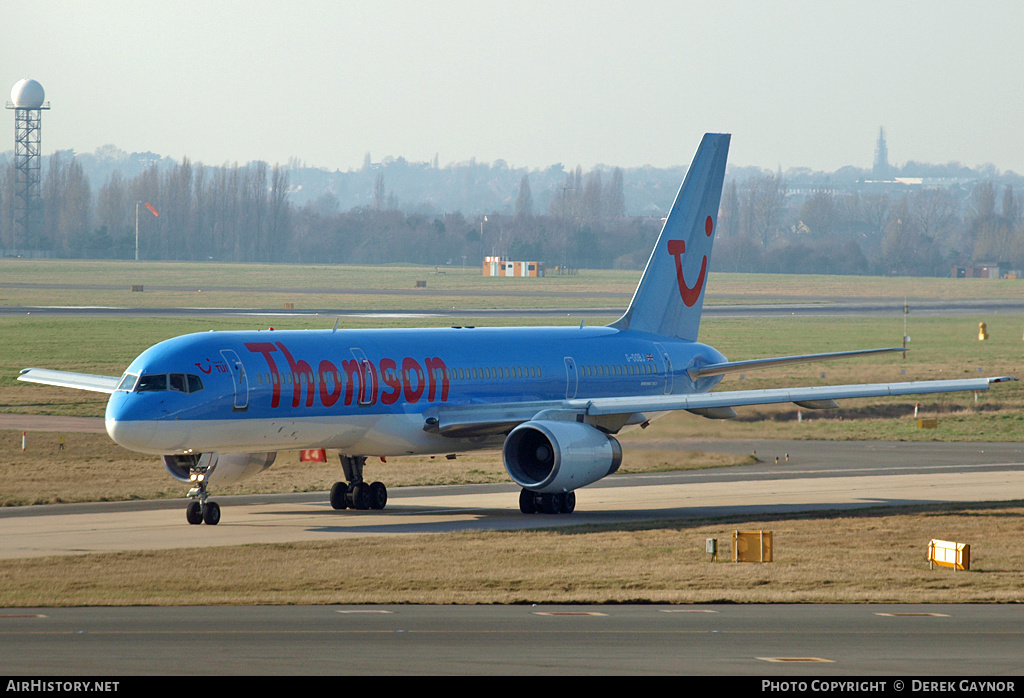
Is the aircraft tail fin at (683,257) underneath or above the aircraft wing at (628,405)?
above

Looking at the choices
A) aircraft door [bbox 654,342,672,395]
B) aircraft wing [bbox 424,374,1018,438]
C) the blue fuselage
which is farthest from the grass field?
→ the blue fuselage

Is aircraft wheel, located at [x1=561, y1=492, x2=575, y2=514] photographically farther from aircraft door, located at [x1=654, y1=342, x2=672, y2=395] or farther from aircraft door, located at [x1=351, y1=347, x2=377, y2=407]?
aircraft door, located at [x1=654, y1=342, x2=672, y2=395]

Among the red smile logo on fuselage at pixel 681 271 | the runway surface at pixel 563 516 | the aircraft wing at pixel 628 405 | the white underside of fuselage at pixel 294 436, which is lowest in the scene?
the runway surface at pixel 563 516

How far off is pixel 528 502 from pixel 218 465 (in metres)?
8.25

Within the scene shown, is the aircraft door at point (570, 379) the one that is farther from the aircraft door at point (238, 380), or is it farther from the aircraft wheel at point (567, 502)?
the aircraft door at point (238, 380)

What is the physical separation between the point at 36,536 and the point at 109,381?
7883 millimetres

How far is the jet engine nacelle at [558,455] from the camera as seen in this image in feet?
119

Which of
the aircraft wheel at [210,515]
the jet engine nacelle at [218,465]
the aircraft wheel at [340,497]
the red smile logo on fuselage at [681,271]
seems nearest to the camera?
the aircraft wheel at [210,515]

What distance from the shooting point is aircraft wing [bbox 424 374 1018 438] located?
37438 millimetres

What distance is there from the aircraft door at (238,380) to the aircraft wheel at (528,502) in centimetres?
809

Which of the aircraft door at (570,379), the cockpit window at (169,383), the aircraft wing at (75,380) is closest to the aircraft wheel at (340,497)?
the cockpit window at (169,383)

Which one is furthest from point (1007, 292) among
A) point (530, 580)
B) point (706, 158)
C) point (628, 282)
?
point (530, 580)

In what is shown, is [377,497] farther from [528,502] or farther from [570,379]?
[570,379]

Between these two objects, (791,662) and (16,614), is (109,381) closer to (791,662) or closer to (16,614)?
(16,614)
